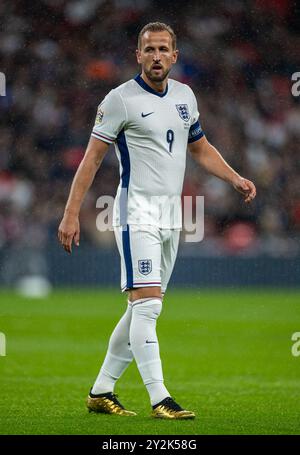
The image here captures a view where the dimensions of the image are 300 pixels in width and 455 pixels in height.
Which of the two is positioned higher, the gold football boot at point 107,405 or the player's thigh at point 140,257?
the player's thigh at point 140,257

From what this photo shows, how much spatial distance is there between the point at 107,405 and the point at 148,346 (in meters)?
0.51

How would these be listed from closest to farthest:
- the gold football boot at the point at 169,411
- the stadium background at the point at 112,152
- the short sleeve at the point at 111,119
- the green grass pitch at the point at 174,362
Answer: the gold football boot at the point at 169,411 < the green grass pitch at the point at 174,362 < the short sleeve at the point at 111,119 < the stadium background at the point at 112,152

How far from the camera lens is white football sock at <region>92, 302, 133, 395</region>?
18.8 ft

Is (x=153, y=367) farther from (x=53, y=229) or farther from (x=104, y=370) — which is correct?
(x=53, y=229)

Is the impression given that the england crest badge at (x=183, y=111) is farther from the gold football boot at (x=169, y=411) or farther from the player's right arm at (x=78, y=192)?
the gold football boot at (x=169, y=411)

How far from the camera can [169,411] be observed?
5320mm

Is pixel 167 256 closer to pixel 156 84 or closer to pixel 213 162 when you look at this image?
pixel 213 162

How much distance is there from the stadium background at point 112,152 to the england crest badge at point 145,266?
9.64 m

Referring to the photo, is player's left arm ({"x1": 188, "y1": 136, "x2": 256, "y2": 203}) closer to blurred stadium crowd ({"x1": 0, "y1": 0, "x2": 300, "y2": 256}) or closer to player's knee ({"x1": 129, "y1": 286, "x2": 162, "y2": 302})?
player's knee ({"x1": 129, "y1": 286, "x2": 162, "y2": 302})

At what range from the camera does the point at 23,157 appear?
15766 mm

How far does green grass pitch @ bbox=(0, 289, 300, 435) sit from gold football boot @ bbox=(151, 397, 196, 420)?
6 centimetres

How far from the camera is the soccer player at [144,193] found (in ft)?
17.9

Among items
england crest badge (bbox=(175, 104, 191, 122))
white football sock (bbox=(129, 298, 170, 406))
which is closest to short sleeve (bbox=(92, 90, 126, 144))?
england crest badge (bbox=(175, 104, 191, 122))

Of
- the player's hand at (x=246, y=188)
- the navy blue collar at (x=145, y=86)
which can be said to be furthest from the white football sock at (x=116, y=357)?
the navy blue collar at (x=145, y=86)
